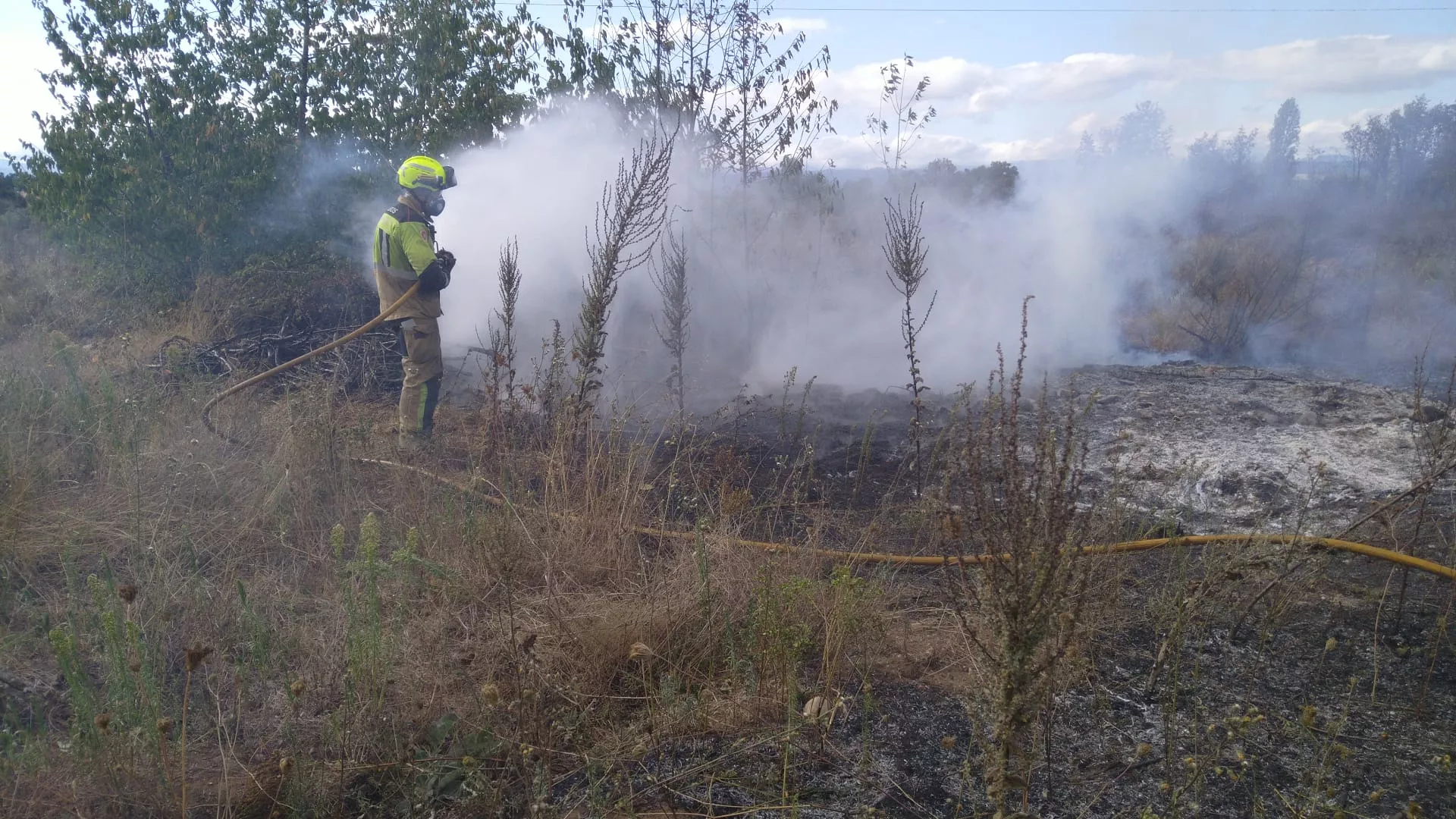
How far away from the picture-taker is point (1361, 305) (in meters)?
11.9

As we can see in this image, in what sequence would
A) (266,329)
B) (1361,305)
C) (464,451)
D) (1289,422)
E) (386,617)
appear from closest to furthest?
(386,617) → (464,451) → (1289,422) → (266,329) → (1361,305)

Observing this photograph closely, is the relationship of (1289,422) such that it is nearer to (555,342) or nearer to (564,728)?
(555,342)

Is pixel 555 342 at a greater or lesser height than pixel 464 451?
greater

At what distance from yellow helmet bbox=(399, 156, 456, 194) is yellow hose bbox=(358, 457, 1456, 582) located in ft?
8.17

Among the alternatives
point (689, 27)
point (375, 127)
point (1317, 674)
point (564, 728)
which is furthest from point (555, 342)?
point (375, 127)

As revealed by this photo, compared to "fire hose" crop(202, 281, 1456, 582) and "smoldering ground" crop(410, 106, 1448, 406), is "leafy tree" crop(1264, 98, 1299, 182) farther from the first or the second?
"fire hose" crop(202, 281, 1456, 582)

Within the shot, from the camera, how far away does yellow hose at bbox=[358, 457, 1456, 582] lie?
135 inches

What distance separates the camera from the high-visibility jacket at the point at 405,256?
6012mm

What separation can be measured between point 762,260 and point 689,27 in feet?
10.8

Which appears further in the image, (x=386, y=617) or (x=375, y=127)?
(x=375, y=127)

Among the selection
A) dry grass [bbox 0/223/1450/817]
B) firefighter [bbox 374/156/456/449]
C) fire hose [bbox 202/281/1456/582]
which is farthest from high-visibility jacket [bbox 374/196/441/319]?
fire hose [bbox 202/281/1456/582]

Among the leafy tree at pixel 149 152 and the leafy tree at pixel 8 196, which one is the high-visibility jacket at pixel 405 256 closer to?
the leafy tree at pixel 149 152

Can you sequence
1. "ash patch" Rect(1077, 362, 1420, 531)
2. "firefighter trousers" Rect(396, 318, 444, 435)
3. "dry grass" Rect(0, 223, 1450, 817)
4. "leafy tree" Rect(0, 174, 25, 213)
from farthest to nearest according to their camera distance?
"leafy tree" Rect(0, 174, 25, 213), "firefighter trousers" Rect(396, 318, 444, 435), "ash patch" Rect(1077, 362, 1420, 531), "dry grass" Rect(0, 223, 1450, 817)

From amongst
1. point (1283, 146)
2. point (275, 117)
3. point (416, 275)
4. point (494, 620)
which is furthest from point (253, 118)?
point (1283, 146)
